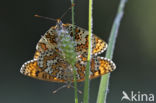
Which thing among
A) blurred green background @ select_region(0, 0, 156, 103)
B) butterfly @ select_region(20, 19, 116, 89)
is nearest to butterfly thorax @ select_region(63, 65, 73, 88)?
butterfly @ select_region(20, 19, 116, 89)

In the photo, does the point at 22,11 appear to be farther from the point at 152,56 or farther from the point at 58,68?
the point at 58,68

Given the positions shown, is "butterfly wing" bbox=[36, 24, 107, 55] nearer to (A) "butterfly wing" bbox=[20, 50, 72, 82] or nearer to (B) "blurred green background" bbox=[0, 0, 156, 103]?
(A) "butterfly wing" bbox=[20, 50, 72, 82]

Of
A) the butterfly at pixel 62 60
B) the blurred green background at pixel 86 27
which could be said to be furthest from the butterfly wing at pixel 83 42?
the blurred green background at pixel 86 27

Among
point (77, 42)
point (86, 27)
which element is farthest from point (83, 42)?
point (86, 27)

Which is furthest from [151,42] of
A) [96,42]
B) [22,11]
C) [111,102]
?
[96,42]

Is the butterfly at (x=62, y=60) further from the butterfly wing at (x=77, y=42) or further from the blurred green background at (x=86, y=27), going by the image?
the blurred green background at (x=86, y=27)

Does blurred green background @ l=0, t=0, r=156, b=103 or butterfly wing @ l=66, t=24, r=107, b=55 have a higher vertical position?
blurred green background @ l=0, t=0, r=156, b=103
